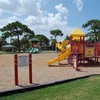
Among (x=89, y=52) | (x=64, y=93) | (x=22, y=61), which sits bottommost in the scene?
(x=64, y=93)

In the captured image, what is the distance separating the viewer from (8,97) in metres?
8.14

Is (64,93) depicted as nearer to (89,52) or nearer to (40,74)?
(40,74)

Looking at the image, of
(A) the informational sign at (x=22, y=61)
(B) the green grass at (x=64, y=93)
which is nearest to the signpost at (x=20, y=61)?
(A) the informational sign at (x=22, y=61)

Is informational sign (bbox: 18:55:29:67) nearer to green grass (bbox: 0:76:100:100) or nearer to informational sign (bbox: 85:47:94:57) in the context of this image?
green grass (bbox: 0:76:100:100)

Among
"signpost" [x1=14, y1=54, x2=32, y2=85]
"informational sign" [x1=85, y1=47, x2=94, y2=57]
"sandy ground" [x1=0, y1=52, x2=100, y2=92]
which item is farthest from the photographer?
"informational sign" [x1=85, y1=47, x2=94, y2=57]

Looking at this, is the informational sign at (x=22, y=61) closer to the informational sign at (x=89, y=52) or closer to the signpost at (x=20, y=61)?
the signpost at (x=20, y=61)

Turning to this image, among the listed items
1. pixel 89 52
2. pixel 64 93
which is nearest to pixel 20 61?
pixel 64 93

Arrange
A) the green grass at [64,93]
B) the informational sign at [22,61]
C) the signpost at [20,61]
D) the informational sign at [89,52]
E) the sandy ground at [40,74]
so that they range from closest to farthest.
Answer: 1. the green grass at [64,93]
2. the signpost at [20,61]
3. the informational sign at [22,61]
4. the sandy ground at [40,74]
5. the informational sign at [89,52]

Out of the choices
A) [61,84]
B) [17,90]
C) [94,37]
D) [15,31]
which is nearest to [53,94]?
[17,90]

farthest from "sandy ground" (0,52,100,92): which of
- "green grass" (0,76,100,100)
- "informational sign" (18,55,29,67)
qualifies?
"green grass" (0,76,100,100)

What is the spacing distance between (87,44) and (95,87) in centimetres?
1233

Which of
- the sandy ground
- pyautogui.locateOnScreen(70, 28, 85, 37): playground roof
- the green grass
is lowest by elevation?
the green grass

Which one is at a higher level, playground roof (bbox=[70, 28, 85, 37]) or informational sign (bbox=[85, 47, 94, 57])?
playground roof (bbox=[70, 28, 85, 37])

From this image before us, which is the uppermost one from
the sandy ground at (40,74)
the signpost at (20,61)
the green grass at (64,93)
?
the signpost at (20,61)
